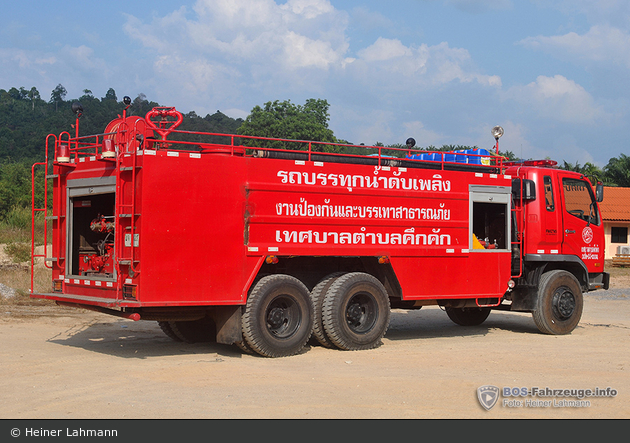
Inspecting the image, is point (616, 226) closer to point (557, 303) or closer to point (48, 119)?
point (557, 303)

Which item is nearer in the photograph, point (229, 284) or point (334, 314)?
point (229, 284)

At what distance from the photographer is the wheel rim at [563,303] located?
12188 mm

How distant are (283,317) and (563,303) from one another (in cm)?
572

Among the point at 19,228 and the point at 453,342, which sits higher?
the point at 19,228

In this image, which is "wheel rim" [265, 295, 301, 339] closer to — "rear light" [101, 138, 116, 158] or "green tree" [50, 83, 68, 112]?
"rear light" [101, 138, 116, 158]

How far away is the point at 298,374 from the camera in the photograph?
324 inches

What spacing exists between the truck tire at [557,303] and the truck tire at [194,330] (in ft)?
19.1

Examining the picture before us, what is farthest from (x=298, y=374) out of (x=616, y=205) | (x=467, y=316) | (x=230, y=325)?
(x=616, y=205)

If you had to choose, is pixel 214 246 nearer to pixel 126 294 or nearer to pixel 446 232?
pixel 126 294

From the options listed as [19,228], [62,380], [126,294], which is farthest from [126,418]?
[19,228]

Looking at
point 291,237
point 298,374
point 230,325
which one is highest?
point 291,237

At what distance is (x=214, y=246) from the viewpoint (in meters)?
8.92

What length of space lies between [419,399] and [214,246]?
349 cm

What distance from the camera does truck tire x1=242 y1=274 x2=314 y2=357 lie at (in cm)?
912
